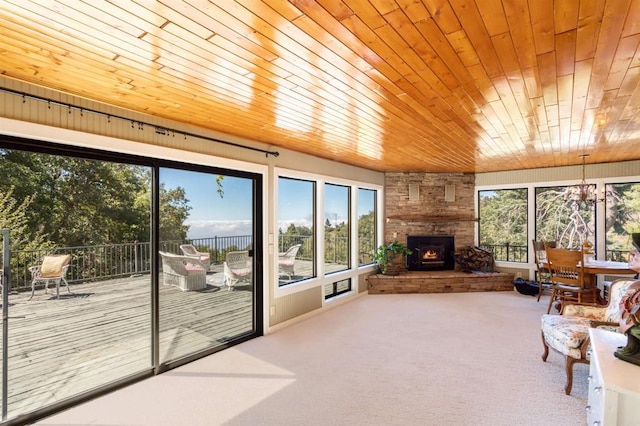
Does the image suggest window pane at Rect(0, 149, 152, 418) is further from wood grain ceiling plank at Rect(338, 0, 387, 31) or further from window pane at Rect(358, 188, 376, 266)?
window pane at Rect(358, 188, 376, 266)

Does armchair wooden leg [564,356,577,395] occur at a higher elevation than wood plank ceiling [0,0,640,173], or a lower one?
lower

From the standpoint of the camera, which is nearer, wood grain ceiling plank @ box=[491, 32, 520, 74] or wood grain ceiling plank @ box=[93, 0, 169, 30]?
wood grain ceiling plank @ box=[93, 0, 169, 30]

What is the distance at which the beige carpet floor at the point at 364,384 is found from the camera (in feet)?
8.04

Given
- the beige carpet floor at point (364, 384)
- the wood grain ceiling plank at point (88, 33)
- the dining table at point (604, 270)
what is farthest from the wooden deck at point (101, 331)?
the dining table at point (604, 270)

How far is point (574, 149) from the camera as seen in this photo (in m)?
4.68

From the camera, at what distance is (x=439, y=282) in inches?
255

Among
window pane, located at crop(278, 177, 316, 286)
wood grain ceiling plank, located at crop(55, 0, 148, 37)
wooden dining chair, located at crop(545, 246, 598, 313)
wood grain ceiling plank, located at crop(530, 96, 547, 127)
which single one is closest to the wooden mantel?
wooden dining chair, located at crop(545, 246, 598, 313)

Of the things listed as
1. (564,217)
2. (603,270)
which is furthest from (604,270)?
(564,217)

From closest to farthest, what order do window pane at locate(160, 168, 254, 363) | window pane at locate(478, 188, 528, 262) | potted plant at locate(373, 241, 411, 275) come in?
window pane at locate(160, 168, 254, 363) < potted plant at locate(373, 241, 411, 275) < window pane at locate(478, 188, 528, 262)

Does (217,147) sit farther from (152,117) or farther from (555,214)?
(555,214)

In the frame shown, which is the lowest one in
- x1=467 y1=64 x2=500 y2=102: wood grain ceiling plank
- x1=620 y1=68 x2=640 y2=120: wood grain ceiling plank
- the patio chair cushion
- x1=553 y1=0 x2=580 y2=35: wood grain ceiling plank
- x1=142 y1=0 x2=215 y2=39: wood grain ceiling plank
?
the patio chair cushion

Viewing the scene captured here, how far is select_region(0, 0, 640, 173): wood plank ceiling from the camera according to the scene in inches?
58.0

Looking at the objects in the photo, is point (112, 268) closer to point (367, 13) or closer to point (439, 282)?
point (367, 13)

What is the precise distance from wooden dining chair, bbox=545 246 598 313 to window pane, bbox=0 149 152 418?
5426mm
